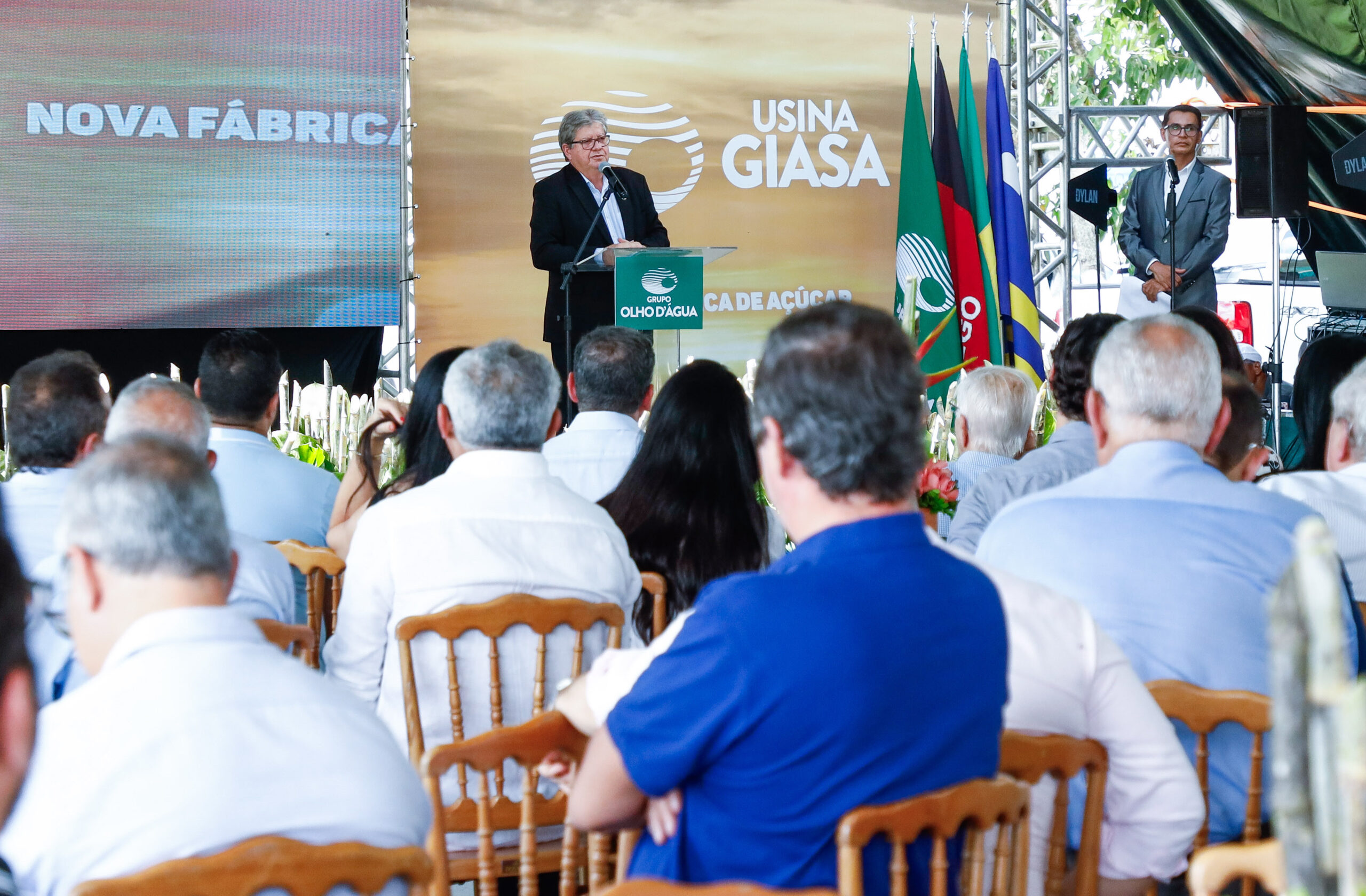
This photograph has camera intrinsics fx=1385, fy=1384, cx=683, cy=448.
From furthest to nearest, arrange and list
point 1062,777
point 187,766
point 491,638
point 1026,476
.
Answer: point 1026,476, point 491,638, point 1062,777, point 187,766

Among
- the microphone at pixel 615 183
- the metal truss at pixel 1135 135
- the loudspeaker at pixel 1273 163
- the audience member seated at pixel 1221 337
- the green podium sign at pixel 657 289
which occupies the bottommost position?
the audience member seated at pixel 1221 337

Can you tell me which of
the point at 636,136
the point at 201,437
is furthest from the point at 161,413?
the point at 636,136

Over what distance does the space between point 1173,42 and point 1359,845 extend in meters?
13.6

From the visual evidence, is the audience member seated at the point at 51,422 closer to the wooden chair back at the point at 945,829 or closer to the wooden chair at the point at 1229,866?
the wooden chair back at the point at 945,829

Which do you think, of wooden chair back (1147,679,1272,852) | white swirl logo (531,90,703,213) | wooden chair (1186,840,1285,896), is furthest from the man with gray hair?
white swirl logo (531,90,703,213)

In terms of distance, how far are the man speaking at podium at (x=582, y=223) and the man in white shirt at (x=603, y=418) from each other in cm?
239

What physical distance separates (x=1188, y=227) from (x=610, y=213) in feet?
9.74

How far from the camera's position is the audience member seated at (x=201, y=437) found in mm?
2303

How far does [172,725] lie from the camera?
3.99ft

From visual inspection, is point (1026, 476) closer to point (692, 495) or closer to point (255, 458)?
point (692, 495)

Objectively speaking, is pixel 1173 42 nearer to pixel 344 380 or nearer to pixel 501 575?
pixel 344 380

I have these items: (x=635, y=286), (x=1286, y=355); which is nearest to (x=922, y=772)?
(x=635, y=286)

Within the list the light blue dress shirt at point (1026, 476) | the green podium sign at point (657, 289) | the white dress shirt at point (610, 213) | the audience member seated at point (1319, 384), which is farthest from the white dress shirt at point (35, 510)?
the white dress shirt at point (610, 213)

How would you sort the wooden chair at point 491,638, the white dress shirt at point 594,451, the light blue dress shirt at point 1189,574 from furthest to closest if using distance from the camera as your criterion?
1. the white dress shirt at point 594,451
2. the wooden chair at point 491,638
3. the light blue dress shirt at point 1189,574
